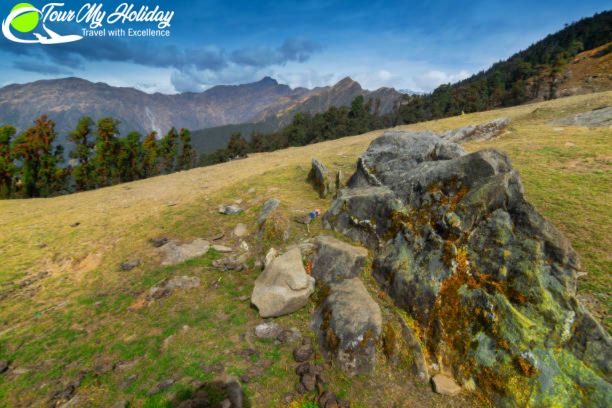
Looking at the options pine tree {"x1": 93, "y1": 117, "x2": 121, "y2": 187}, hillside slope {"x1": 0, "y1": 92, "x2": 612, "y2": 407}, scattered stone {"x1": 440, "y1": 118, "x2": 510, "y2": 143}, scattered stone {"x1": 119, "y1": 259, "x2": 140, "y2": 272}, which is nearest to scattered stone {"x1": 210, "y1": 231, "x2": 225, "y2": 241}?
hillside slope {"x1": 0, "y1": 92, "x2": 612, "y2": 407}

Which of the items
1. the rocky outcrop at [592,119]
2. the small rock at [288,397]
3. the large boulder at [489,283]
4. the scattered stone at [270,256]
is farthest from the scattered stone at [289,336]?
the rocky outcrop at [592,119]

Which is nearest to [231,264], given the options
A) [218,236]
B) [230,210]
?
[218,236]

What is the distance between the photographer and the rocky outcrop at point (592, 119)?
2836cm

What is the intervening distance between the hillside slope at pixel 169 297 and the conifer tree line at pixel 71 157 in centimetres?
2990

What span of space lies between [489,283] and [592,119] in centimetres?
3189

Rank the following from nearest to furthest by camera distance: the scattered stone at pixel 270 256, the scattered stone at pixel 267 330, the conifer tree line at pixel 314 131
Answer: the scattered stone at pixel 267 330 < the scattered stone at pixel 270 256 < the conifer tree line at pixel 314 131

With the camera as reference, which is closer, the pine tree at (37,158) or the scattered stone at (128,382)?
the scattered stone at (128,382)

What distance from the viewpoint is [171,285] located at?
15930 mm

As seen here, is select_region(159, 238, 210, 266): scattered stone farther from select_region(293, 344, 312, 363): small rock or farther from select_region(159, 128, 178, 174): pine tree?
select_region(159, 128, 178, 174): pine tree

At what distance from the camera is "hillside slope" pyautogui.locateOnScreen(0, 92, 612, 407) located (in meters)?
10.6

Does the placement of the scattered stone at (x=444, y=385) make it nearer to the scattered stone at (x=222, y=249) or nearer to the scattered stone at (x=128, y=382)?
the scattered stone at (x=128, y=382)

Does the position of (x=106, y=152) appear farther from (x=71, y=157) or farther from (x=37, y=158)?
(x=37, y=158)

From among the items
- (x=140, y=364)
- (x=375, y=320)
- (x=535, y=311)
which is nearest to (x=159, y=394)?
(x=140, y=364)

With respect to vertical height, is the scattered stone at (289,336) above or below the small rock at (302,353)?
above
